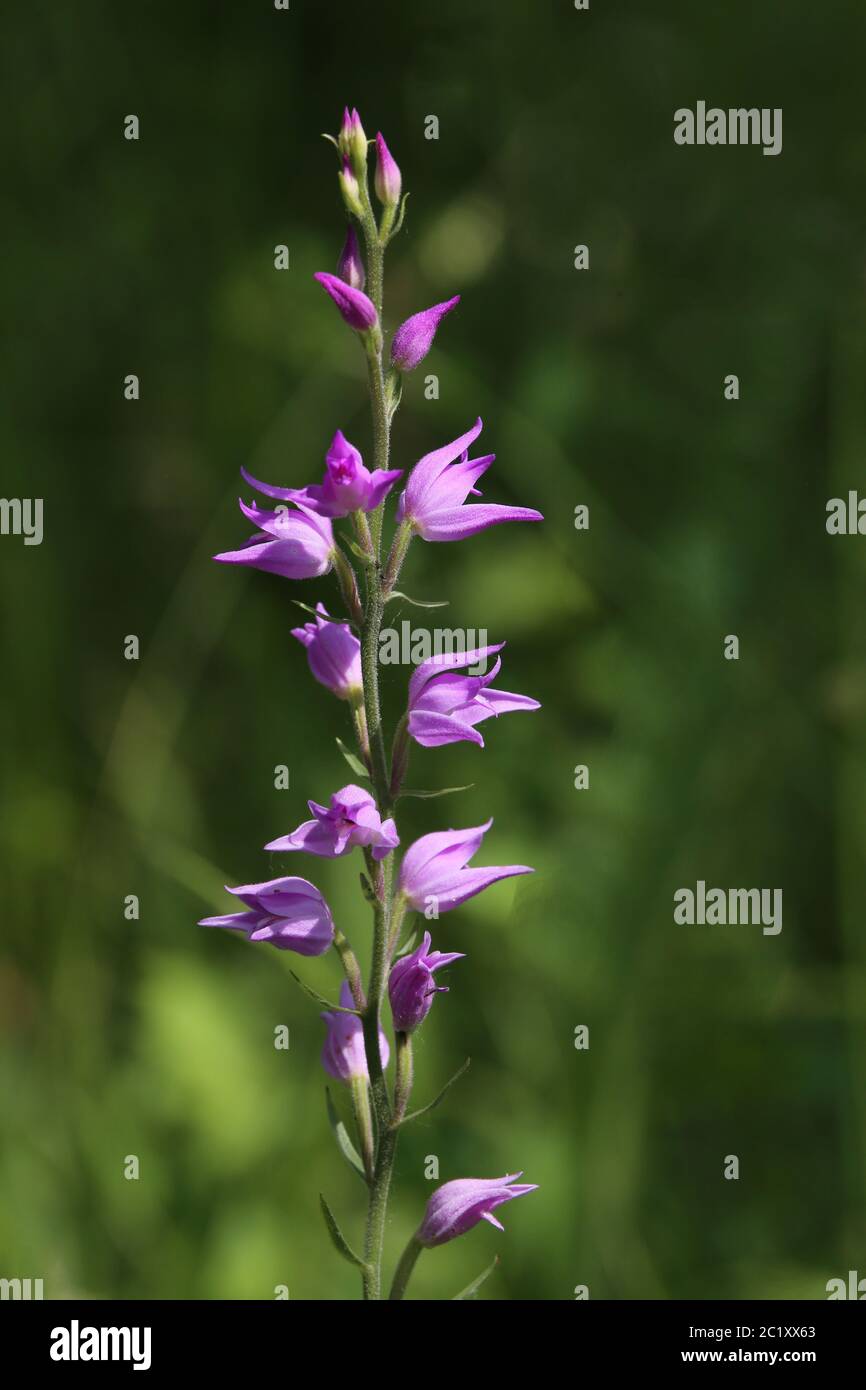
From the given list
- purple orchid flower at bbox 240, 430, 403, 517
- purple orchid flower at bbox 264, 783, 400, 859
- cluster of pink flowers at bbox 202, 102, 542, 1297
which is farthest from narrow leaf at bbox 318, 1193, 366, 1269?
purple orchid flower at bbox 240, 430, 403, 517

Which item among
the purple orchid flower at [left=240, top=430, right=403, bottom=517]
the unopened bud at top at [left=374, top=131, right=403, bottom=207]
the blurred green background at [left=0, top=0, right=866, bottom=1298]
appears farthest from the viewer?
the blurred green background at [left=0, top=0, right=866, bottom=1298]

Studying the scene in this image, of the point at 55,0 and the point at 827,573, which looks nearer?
the point at 827,573

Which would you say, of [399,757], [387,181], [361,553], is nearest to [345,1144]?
[399,757]

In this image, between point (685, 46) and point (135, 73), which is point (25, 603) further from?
point (685, 46)

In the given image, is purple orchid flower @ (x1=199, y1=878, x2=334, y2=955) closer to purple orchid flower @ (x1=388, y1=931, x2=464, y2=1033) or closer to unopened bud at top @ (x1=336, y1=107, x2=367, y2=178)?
purple orchid flower @ (x1=388, y1=931, x2=464, y2=1033)

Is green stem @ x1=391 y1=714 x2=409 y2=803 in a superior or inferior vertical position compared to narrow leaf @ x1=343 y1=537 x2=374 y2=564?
inferior
